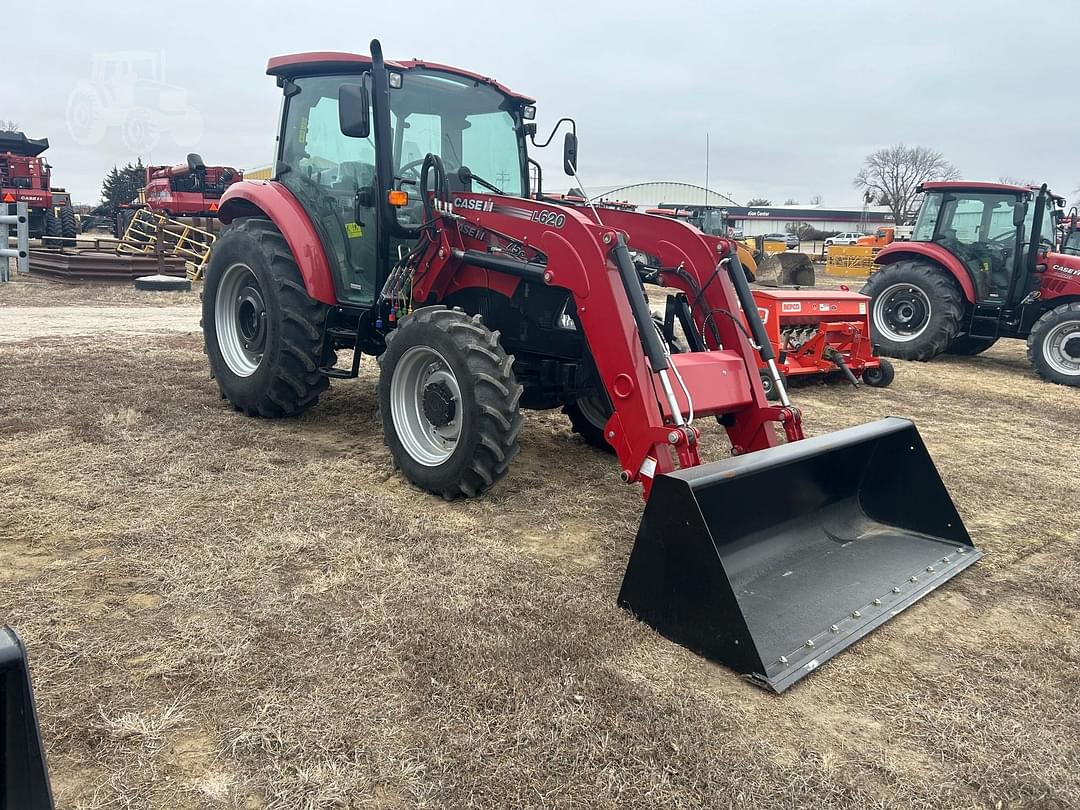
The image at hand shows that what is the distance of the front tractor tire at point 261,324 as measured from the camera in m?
5.08

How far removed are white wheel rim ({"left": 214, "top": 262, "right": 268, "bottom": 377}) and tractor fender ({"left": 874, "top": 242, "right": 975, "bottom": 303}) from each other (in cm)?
790

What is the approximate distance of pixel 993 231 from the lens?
9.54 m

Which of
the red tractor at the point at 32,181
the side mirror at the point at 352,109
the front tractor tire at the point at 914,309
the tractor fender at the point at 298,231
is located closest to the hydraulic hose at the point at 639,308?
the side mirror at the point at 352,109

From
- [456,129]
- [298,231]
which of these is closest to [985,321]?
[456,129]

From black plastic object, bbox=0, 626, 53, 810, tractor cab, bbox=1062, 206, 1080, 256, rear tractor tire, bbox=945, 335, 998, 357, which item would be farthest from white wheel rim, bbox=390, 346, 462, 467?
tractor cab, bbox=1062, 206, 1080, 256

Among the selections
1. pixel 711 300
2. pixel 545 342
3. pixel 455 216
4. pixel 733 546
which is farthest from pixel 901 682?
pixel 455 216

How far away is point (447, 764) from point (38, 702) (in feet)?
4.04

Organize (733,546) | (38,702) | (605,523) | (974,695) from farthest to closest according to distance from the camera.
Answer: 1. (605,523)
2. (733,546)
3. (974,695)
4. (38,702)

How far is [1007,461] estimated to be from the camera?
17.9 feet

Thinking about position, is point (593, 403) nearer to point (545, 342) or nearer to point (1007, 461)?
point (545, 342)

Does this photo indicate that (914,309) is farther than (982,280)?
Yes

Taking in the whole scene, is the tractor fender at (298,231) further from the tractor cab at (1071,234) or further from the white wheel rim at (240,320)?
the tractor cab at (1071,234)

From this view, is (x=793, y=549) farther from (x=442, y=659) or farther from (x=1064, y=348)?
(x=1064, y=348)

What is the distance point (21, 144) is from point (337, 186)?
21219mm
